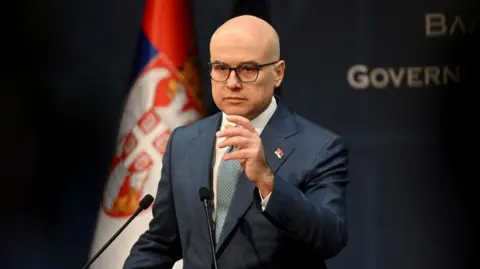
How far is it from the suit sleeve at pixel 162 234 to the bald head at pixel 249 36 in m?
0.38

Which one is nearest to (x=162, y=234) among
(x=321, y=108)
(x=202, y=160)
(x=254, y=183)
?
(x=202, y=160)

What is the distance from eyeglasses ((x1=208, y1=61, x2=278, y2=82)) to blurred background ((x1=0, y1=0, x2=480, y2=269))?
4.70 ft

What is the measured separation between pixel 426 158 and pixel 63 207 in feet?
5.32

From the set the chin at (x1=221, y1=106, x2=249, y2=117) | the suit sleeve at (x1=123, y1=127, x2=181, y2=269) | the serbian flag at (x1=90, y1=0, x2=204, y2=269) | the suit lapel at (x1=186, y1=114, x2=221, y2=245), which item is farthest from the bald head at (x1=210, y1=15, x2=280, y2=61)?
the serbian flag at (x1=90, y1=0, x2=204, y2=269)

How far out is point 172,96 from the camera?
3.19m

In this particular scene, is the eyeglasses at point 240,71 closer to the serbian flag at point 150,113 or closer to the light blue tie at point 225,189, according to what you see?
the light blue tie at point 225,189

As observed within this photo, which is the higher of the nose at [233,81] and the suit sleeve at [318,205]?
the nose at [233,81]

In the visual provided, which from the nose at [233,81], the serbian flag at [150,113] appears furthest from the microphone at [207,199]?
the serbian flag at [150,113]

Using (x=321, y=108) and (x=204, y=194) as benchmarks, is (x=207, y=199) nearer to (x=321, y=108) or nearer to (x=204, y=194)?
(x=204, y=194)

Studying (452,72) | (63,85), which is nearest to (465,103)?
(452,72)

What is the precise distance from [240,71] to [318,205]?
0.36 metres

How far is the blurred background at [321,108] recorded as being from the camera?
3375mm

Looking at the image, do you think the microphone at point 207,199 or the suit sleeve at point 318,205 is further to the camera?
the microphone at point 207,199

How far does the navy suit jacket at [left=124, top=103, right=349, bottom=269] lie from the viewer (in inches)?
68.1
